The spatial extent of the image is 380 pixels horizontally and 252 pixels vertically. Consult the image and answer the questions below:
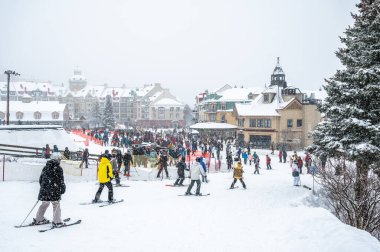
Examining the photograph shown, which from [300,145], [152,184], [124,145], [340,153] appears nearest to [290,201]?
[340,153]

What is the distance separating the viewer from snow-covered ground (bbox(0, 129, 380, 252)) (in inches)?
306

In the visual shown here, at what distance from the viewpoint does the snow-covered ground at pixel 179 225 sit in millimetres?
7777

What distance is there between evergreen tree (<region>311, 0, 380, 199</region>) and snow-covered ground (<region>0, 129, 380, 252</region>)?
11.4 ft

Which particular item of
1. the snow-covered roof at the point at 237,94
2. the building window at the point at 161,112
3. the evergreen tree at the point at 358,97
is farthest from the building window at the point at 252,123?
the building window at the point at 161,112

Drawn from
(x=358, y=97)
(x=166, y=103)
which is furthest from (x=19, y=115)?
(x=358, y=97)

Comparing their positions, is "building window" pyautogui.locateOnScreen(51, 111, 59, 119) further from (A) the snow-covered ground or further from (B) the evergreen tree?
(B) the evergreen tree

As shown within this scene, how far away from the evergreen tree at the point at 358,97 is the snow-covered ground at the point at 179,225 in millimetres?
3462

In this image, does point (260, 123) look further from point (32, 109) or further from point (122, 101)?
point (122, 101)

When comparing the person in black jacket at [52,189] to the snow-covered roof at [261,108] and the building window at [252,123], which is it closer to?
the snow-covered roof at [261,108]

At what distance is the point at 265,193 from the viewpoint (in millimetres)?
15289

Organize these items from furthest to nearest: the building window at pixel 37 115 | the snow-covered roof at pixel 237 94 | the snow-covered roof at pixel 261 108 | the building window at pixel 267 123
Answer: the building window at pixel 37 115 → the snow-covered roof at pixel 237 94 → the snow-covered roof at pixel 261 108 → the building window at pixel 267 123

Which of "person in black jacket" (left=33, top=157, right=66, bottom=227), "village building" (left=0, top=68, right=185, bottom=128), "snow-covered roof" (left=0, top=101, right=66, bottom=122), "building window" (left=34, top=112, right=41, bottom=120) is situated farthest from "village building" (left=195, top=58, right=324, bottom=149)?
"village building" (left=0, top=68, right=185, bottom=128)

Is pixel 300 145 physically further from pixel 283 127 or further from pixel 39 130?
pixel 39 130

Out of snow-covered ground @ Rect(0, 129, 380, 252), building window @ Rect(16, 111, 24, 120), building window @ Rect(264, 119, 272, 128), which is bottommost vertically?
snow-covered ground @ Rect(0, 129, 380, 252)
